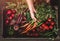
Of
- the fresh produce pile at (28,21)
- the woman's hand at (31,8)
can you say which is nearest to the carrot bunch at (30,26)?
the fresh produce pile at (28,21)

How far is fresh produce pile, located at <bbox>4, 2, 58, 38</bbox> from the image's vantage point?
48.8 ft

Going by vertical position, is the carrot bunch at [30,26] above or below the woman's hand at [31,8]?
below

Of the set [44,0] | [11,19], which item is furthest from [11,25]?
[44,0]

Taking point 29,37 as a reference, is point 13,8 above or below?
above

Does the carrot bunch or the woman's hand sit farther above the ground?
the woman's hand

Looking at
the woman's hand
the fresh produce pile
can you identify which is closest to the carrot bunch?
the fresh produce pile

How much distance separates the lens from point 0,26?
48.6ft

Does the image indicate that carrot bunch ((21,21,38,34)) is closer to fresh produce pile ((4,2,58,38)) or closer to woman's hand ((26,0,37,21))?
fresh produce pile ((4,2,58,38))

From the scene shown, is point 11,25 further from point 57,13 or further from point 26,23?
point 57,13

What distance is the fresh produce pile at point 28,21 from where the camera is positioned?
48.8 feet

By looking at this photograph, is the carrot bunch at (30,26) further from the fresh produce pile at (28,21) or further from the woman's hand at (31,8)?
the woman's hand at (31,8)

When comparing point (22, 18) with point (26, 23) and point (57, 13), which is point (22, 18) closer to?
point (26, 23)

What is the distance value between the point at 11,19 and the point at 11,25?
0.20 m

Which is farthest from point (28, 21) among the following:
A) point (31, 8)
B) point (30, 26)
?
point (31, 8)
